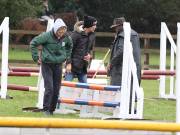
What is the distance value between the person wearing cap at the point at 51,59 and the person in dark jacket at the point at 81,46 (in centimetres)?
118

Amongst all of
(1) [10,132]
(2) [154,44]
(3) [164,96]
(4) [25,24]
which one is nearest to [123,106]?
(1) [10,132]

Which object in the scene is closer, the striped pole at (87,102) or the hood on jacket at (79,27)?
the striped pole at (87,102)

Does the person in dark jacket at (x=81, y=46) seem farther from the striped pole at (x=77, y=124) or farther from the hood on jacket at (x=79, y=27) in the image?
the striped pole at (x=77, y=124)

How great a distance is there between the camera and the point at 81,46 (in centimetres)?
1271

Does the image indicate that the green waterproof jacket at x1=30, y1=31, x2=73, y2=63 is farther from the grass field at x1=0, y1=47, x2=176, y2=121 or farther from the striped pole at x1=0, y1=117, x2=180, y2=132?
the striped pole at x1=0, y1=117, x2=180, y2=132

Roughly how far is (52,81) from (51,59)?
A: 366 millimetres

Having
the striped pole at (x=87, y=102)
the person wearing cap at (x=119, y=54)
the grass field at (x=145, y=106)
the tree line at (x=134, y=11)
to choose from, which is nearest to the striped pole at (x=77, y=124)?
the striped pole at (x=87, y=102)

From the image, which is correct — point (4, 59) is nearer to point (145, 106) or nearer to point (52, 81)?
point (52, 81)

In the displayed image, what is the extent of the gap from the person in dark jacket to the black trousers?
1.31 m

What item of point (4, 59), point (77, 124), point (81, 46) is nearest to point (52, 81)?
point (81, 46)

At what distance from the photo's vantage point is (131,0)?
48.0 metres

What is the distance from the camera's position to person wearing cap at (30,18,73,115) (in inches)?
443

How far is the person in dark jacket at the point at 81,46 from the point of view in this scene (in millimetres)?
12539

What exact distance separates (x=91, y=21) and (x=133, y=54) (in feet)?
4.67
